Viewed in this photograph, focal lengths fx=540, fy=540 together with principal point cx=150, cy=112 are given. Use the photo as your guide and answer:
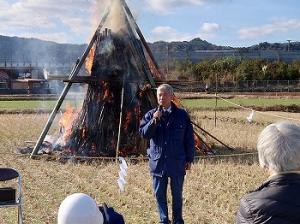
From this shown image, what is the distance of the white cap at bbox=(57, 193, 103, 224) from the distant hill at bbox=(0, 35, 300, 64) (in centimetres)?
1266

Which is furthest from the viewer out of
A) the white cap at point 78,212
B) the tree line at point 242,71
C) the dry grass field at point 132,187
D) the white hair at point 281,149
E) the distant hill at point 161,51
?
the tree line at point 242,71

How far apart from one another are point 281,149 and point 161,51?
164 feet

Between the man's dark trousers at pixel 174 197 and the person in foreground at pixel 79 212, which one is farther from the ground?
the person in foreground at pixel 79 212

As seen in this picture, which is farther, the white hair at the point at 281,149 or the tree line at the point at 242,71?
the tree line at the point at 242,71

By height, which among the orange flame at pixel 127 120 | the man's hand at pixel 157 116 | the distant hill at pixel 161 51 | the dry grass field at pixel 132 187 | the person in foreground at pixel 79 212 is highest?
the distant hill at pixel 161 51

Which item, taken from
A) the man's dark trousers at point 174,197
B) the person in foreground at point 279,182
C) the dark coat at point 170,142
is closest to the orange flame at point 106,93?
the dark coat at point 170,142

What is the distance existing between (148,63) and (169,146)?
751 centimetres

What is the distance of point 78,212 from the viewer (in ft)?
9.09

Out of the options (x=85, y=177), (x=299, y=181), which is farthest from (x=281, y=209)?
(x=85, y=177)

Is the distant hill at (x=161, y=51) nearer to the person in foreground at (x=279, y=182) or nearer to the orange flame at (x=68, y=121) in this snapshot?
the orange flame at (x=68, y=121)

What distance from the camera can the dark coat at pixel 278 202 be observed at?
2908 mm

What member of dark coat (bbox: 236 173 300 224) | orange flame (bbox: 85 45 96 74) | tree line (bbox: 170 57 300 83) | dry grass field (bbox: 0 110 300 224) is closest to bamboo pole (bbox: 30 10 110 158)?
orange flame (bbox: 85 45 96 74)

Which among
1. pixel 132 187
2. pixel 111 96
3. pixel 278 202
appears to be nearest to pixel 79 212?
pixel 278 202

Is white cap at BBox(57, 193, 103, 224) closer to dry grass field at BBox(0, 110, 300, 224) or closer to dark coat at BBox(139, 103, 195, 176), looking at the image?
dark coat at BBox(139, 103, 195, 176)
